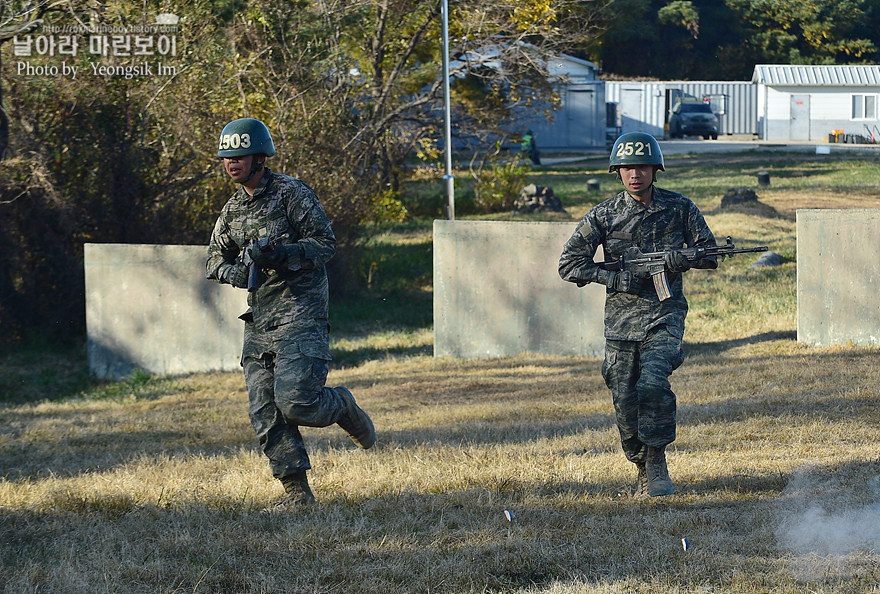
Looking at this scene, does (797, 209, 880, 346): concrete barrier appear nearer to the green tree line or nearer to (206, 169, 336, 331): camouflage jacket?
the green tree line

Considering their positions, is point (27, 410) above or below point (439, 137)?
below

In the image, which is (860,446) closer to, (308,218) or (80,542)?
(308,218)

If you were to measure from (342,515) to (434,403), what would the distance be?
497 cm

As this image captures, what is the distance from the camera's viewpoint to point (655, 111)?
5153 cm

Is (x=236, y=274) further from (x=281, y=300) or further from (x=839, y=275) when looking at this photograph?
(x=839, y=275)

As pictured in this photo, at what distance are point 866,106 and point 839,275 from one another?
36789mm

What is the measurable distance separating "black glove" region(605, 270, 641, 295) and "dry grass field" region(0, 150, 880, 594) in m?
1.11

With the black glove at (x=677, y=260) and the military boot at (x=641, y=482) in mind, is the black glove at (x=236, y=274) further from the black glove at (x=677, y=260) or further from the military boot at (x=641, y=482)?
the military boot at (x=641, y=482)

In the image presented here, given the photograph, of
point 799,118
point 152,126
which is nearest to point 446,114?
point 152,126

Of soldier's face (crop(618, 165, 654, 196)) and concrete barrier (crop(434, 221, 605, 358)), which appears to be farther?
concrete barrier (crop(434, 221, 605, 358))

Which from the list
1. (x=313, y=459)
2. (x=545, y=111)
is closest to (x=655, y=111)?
(x=545, y=111)

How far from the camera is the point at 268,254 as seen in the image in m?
5.53

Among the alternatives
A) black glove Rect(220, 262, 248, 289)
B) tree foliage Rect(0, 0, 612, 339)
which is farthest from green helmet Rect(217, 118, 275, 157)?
tree foliage Rect(0, 0, 612, 339)

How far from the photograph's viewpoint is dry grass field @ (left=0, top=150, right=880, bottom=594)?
15.2 ft
